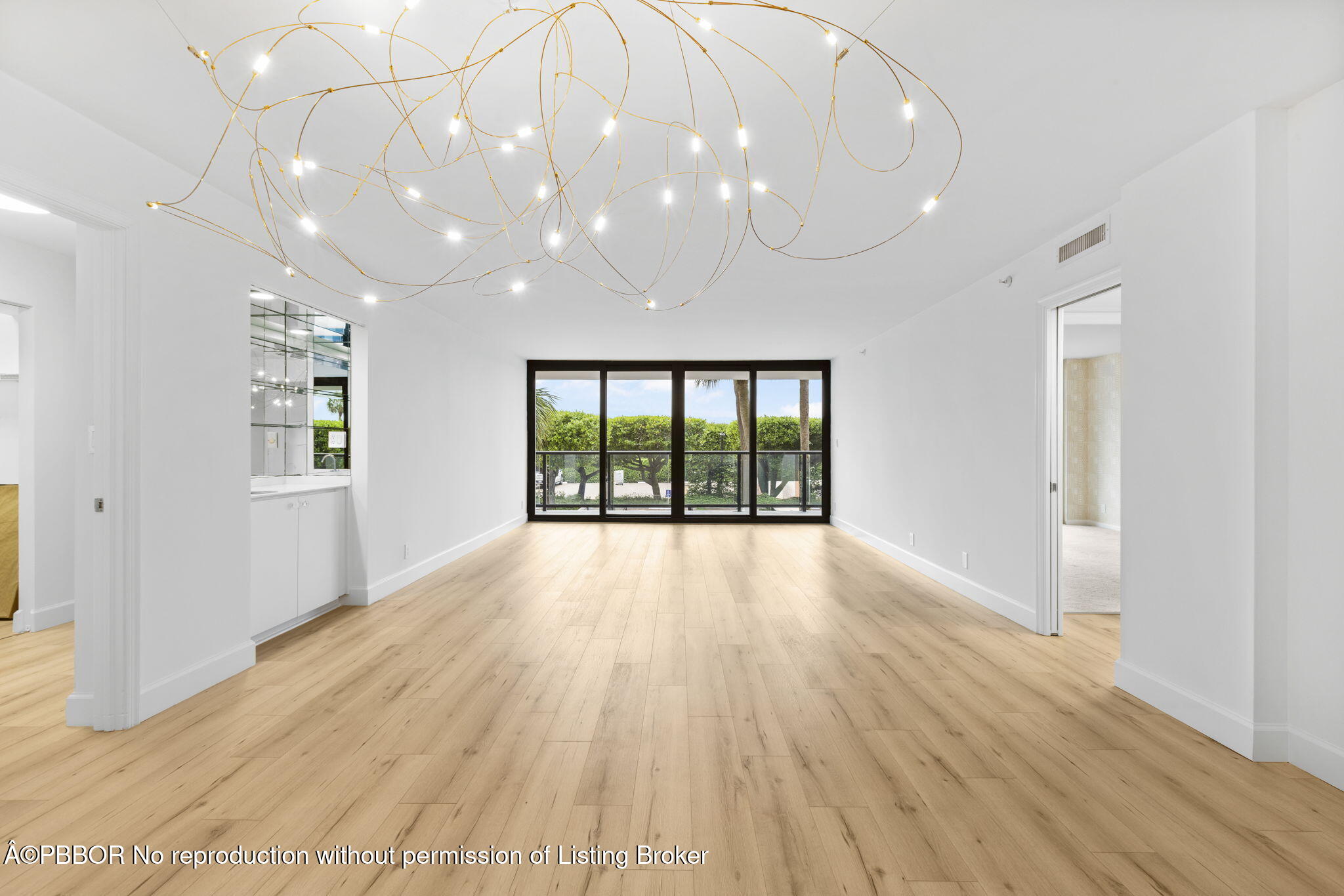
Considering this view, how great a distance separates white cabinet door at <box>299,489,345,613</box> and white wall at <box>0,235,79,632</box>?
58.2 inches

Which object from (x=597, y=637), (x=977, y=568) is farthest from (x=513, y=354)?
(x=977, y=568)

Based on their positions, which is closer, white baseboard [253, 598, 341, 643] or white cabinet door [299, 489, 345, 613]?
white baseboard [253, 598, 341, 643]

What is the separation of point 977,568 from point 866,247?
2520 mm

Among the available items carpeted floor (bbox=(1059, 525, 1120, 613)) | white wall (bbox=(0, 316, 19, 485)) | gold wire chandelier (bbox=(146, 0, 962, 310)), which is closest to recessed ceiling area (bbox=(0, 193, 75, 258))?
white wall (bbox=(0, 316, 19, 485))

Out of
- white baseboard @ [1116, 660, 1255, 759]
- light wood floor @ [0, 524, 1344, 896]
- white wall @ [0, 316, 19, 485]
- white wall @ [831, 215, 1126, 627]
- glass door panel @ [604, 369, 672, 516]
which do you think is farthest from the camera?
glass door panel @ [604, 369, 672, 516]

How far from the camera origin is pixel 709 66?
6.35ft

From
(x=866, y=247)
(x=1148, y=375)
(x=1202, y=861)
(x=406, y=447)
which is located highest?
(x=866, y=247)

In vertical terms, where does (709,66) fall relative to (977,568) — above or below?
above

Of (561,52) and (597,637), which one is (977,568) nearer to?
(597,637)

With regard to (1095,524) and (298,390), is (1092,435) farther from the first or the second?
(298,390)

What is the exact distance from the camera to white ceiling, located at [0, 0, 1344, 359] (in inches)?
67.4

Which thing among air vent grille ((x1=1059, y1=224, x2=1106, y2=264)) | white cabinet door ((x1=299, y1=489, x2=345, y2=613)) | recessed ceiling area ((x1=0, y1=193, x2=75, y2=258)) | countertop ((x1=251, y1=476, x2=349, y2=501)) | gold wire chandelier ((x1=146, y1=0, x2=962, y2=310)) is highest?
recessed ceiling area ((x1=0, y1=193, x2=75, y2=258))

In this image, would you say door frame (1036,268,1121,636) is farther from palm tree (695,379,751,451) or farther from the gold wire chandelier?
palm tree (695,379,751,451)

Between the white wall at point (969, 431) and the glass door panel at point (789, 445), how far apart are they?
1.86 meters
